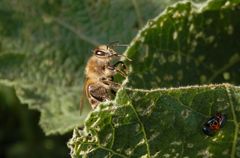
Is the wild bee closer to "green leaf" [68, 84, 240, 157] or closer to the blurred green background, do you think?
"green leaf" [68, 84, 240, 157]

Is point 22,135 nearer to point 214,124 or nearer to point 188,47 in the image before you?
point 188,47

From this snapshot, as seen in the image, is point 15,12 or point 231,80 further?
point 15,12

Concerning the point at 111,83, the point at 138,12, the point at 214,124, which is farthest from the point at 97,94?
the point at 138,12

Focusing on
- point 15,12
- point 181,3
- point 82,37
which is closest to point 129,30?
point 82,37

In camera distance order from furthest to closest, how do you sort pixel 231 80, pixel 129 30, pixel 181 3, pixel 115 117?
pixel 129 30 → pixel 231 80 → pixel 181 3 → pixel 115 117

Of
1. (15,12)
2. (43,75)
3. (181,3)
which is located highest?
(181,3)

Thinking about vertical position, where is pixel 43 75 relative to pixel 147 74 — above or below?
below

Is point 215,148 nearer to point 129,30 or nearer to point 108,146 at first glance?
point 108,146

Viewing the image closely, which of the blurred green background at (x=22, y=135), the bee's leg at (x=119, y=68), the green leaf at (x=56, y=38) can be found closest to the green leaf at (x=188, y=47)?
the bee's leg at (x=119, y=68)
